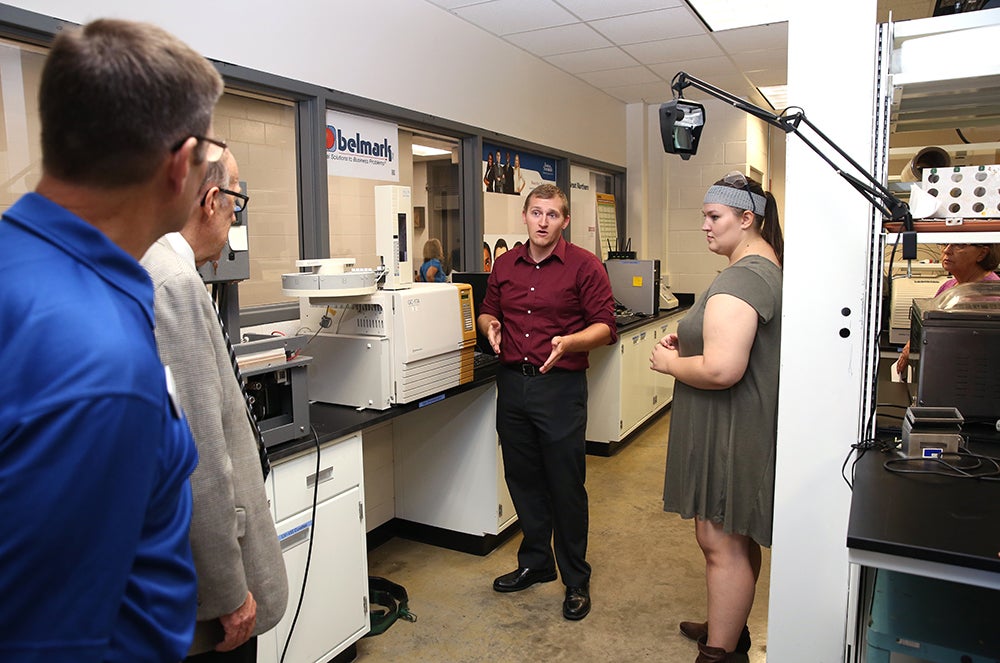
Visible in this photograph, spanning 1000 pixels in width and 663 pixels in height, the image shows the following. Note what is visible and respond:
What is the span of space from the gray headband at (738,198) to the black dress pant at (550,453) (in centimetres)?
94

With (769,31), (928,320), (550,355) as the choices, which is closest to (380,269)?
(550,355)

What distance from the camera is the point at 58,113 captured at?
721 mm

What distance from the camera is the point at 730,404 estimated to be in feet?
6.82

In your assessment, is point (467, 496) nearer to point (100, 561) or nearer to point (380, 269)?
point (380, 269)

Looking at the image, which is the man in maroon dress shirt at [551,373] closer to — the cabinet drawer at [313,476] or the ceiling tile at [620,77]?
the cabinet drawer at [313,476]

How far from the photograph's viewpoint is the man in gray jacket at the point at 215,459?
1.19 m

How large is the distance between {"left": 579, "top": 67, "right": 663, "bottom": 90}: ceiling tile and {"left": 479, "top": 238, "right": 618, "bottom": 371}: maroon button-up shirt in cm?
279

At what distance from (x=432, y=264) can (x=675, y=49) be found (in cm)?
227

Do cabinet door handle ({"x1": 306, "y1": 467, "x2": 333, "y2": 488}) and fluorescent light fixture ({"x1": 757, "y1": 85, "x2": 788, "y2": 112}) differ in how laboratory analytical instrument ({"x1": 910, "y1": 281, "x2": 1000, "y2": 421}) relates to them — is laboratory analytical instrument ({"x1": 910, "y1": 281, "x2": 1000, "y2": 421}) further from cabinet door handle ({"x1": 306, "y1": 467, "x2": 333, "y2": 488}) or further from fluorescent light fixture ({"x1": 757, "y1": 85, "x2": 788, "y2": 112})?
fluorescent light fixture ({"x1": 757, "y1": 85, "x2": 788, "y2": 112})

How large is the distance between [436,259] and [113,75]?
126 inches

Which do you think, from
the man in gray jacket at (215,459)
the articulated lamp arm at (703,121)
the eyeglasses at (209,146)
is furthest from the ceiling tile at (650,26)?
the eyeglasses at (209,146)

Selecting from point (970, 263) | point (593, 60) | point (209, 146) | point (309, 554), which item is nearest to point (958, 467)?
point (209, 146)

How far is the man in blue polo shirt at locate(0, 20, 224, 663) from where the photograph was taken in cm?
65

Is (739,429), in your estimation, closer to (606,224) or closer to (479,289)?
(479,289)
